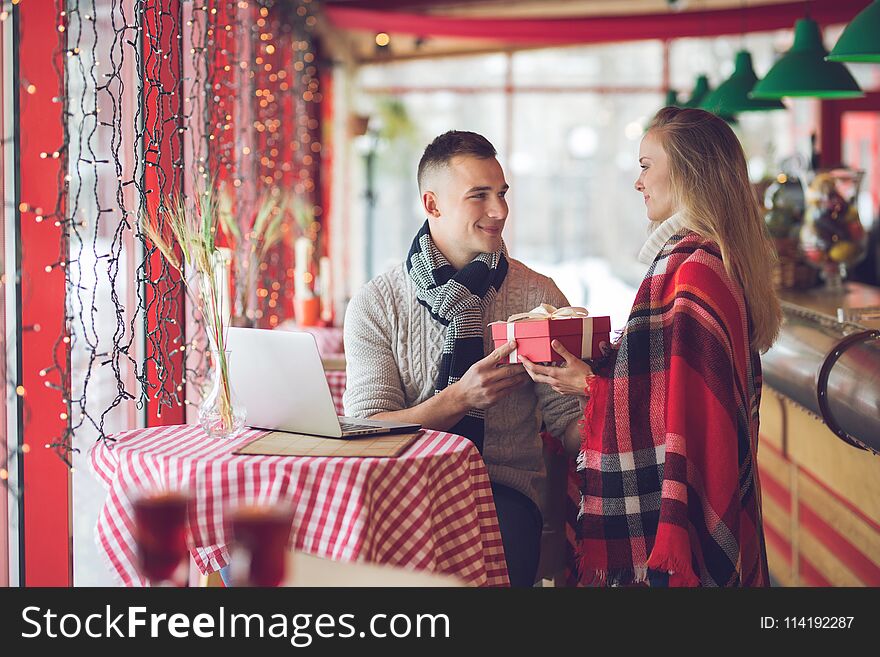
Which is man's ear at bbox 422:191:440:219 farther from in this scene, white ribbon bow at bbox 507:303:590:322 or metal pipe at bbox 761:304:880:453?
metal pipe at bbox 761:304:880:453

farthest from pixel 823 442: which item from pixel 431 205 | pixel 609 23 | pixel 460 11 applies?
pixel 460 11

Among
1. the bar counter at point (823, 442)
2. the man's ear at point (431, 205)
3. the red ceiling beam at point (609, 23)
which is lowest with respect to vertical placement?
the bar counter at point (823, 442)

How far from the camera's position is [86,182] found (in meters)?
3.21

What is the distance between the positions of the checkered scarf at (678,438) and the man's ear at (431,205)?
25.9 inches

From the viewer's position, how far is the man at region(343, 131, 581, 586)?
111 inches

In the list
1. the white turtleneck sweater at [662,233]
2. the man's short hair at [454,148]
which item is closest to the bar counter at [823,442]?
the white turtleneck sweater at [662,233]

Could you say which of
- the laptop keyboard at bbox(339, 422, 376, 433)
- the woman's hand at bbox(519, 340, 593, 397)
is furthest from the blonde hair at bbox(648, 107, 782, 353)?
the laptop keyboard at bbox(339, 422, 376, 433)

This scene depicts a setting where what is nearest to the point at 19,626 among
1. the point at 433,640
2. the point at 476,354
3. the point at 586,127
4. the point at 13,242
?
the point at 433,640

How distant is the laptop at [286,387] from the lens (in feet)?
7.80

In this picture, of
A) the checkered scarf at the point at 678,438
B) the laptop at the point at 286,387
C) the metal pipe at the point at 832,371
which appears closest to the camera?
the laptop at the point at 286,387

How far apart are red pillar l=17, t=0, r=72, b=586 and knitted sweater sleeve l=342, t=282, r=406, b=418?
0.78 metres

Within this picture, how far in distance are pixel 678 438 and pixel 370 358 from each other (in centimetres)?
89

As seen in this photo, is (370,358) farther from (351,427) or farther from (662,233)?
(662,233)

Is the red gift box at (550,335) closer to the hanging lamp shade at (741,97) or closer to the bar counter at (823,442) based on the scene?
the bar counter at (823,442)
